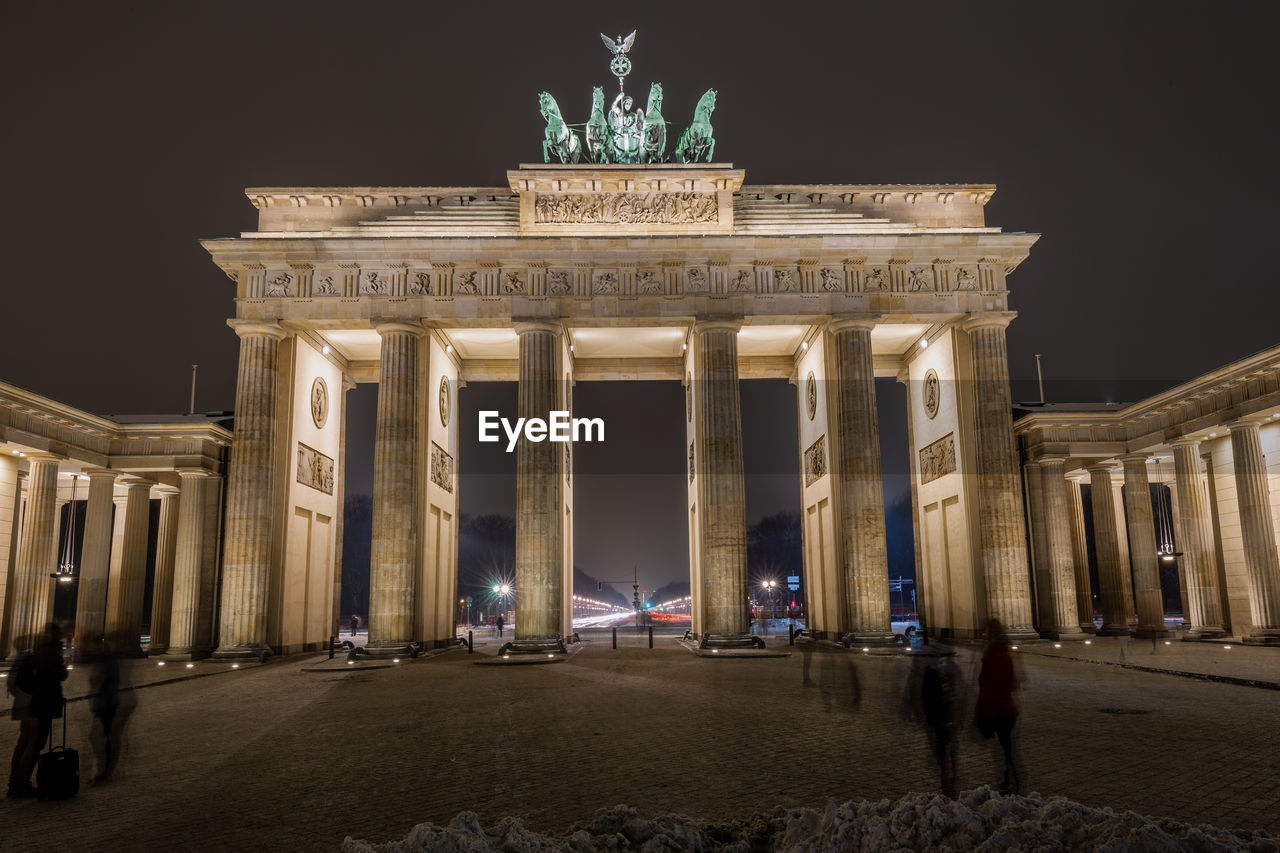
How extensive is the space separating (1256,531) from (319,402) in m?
34.3

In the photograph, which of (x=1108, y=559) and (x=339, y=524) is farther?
(x=339, y=524)

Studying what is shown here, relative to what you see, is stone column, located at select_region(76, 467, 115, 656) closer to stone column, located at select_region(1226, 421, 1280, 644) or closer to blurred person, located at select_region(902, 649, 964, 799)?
blurred person, located at select_region(902, 649, 964, 799)

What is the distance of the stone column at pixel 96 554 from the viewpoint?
30094 mm

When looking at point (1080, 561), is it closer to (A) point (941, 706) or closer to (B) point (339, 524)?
(B) point (339, 524)

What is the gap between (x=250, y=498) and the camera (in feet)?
98.3

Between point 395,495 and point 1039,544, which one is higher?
point 395,495

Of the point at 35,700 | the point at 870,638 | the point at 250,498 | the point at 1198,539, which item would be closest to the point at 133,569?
the point at 250,498

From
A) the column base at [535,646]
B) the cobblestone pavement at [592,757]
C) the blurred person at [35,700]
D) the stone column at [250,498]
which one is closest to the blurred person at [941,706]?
the cobblestone pavement at [592,757]

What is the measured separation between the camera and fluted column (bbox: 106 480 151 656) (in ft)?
105

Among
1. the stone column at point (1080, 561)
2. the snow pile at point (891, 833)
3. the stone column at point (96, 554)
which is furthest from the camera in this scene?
the stone column at point (1080, 561)

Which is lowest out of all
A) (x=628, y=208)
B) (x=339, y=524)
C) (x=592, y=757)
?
(x=592, y=757)

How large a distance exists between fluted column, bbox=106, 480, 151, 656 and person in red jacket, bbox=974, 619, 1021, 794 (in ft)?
105

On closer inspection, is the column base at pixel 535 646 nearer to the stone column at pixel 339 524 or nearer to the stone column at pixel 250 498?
the stone column at pixel 250 498

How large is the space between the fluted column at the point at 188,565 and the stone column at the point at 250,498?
139 cm
